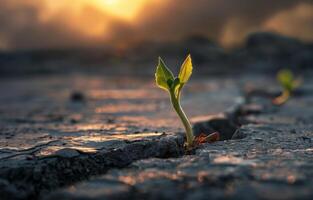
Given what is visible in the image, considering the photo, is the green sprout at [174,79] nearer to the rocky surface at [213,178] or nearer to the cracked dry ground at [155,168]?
the cracked dry ground at [155,168]

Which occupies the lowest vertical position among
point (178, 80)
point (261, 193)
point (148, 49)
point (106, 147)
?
point (261, 193)

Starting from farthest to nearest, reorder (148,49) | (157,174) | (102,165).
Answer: (148,49) → (102,165) → (157,174)

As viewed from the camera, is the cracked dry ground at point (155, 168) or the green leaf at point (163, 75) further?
the green leaf at point (163, 75)

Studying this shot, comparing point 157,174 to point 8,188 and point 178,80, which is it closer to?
point 8,188

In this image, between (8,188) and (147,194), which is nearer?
(147,194)

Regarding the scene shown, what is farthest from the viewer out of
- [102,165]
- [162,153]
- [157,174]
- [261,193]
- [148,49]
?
[148,49]

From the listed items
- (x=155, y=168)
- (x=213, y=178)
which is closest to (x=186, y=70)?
(x=155, y=168)

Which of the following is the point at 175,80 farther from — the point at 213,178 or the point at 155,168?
the point at 213,178

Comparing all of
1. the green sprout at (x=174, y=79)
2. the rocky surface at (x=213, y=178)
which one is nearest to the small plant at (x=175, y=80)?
the green sprout at (x=174, y=79)

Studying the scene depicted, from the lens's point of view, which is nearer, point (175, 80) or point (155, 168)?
point (155, 168)

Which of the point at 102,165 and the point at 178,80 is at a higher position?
the point at 178,80

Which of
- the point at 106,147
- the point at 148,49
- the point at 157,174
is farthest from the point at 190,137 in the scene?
the point at 148,49
